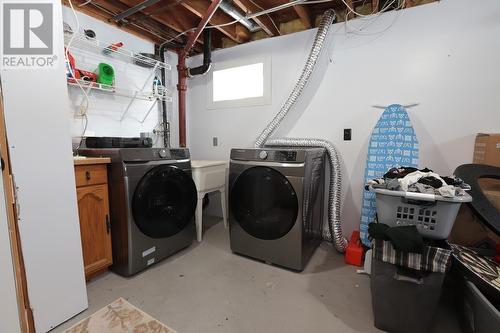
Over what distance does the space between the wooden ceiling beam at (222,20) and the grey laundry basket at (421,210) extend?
83.0 inches

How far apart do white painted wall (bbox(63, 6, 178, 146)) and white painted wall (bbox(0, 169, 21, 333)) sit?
1197mm

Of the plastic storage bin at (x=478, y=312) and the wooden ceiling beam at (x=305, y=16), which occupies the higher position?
the wooden ceiling beam at (x=305, y=16)

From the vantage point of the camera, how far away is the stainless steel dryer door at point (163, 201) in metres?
1.58

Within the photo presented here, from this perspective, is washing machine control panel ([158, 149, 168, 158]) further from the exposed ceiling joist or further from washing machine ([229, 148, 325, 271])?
the exposed ceiling joist

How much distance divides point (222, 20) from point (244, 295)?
98.1 inches

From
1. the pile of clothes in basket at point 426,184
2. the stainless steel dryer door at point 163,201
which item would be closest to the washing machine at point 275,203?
the stainless steel dryer door at point 163,201

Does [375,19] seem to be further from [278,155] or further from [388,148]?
[278,155]

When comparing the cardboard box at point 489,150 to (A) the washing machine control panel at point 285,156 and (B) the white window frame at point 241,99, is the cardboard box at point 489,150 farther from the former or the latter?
(B) the white window frame at point 241,99

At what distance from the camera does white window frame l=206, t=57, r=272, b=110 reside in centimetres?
243

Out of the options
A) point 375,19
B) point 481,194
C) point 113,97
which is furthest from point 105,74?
point 481,194

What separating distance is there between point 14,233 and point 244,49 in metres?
2.44

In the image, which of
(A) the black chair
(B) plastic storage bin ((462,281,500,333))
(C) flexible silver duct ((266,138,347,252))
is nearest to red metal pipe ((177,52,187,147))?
(C) flexible silver duct ((266,138,347,252))

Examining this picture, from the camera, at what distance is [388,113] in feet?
6.05

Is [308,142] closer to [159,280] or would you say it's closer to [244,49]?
[244,49]
